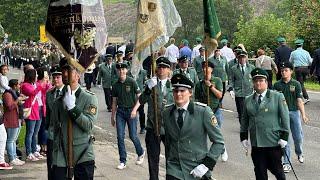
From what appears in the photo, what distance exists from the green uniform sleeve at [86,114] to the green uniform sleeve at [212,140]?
1.45 metres

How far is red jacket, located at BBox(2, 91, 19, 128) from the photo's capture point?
12.1m

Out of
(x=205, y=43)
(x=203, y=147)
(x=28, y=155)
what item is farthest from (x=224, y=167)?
(x=203, y=147)

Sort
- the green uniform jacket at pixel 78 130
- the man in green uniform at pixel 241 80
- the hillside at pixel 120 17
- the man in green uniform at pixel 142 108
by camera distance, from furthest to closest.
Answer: the hillside at pixel 120 17, the man in green uniform at pixel 142 108, the man in green uniform at pixel 241 80, the green uniform jacket at pixel 78 130

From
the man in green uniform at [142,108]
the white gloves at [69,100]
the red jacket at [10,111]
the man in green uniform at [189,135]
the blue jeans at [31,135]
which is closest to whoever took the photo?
the man in green uniform at [189,135]

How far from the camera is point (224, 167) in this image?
12.2 meters

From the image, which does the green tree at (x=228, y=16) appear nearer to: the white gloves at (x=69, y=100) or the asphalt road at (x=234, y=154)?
the asphalt road at (x=234, y=154)

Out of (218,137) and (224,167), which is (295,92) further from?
(218,137)

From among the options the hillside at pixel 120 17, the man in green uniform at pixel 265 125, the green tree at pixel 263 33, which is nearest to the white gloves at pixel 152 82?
the man in green uniform at pixel 265 125

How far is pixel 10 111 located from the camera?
1221cm

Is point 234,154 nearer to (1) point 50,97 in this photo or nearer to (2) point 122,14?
(1) point 50,97

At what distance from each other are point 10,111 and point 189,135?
5827mm

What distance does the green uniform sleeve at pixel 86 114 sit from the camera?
7645mm

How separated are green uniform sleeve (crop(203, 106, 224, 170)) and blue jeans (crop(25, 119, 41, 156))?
20.7ft

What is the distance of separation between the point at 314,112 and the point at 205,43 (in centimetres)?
965
